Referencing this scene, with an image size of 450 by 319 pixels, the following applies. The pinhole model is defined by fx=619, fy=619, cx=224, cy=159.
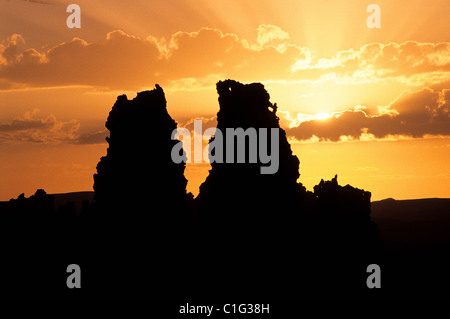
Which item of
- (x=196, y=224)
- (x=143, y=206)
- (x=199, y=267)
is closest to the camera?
(x=196, y=224)

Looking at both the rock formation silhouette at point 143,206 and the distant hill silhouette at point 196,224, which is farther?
the rock formation silhouette at point 143,206

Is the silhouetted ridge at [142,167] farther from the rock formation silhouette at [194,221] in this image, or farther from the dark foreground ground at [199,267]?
the dark foreground ground at [199,267]

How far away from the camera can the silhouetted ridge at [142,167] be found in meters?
56.1

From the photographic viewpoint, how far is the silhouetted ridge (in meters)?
56.1

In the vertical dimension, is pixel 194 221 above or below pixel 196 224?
above

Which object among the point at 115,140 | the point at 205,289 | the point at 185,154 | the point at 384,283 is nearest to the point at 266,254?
the point at 205,289

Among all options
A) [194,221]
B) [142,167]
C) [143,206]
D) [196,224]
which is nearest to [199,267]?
[196,224]

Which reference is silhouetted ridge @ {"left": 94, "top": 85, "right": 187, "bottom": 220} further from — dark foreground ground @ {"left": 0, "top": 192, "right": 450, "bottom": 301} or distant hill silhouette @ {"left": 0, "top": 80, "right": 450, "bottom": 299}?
dark foreground ground @ {"left": 0, "top": 192, "right": 450, "bottom": 301}

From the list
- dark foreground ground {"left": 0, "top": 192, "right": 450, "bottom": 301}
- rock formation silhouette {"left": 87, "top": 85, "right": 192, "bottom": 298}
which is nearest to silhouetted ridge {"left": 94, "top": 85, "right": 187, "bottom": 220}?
rock formation silhouette {"left": 87, "top": 85, "right": 192, "bottom": 298}

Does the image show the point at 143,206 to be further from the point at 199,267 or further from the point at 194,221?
the point at 199,267

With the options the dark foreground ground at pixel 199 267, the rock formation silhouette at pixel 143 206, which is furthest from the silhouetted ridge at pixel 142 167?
the dark foreground ground at pixel 199 267

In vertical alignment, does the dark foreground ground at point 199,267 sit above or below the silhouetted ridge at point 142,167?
below

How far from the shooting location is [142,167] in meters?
56.2

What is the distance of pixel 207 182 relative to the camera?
179 feet
